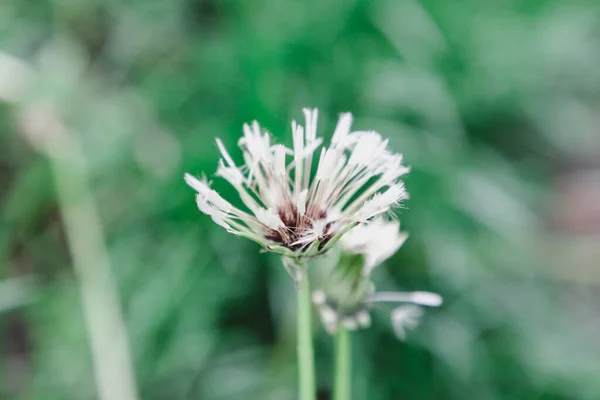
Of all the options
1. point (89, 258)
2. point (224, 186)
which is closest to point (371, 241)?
point (224, 186)

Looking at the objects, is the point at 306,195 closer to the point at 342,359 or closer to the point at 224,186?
the point at 342,359

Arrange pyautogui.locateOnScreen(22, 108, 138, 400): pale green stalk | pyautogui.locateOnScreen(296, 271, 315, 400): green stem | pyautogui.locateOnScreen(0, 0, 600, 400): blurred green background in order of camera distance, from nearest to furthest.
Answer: pyautogui.locateOnScreen(296, 271, 315, 400): green stem
pyautogui.locateOnScreen(22, 108, 138, 400): pale green stalk
pyautogui.locateOnScreen(0, 0, 600, 400): blurred green background

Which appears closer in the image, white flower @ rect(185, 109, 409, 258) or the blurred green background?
white flower @ rect(185, 109, 409, 258)

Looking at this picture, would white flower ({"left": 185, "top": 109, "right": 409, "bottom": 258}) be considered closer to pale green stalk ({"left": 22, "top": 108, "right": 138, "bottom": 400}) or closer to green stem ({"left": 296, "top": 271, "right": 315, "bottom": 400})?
green stem ({"left": 296, "top": 271, "right": 315, "bottom": 400})

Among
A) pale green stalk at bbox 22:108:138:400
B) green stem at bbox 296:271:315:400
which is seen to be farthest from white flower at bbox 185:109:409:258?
pale green stalk at bbox 22:108:138:400

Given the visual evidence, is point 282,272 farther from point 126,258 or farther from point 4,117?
point 4,117

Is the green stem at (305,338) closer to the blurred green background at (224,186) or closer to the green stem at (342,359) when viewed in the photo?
the green stem at (342,359)

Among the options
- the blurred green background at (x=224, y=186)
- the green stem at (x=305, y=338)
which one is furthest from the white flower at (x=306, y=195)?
the blurred green background at (x=224, y=186)
